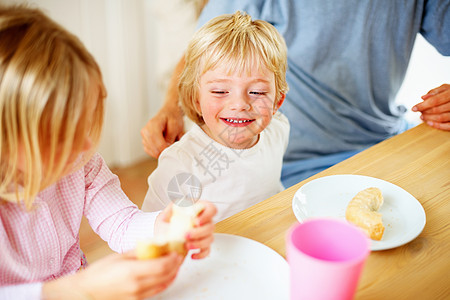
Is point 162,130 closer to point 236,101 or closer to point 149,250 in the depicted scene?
point 236,101

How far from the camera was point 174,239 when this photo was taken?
597mm

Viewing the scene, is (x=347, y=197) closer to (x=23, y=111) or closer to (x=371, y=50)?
(x=23, y=111)

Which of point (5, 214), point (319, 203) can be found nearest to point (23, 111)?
point (5, 214)

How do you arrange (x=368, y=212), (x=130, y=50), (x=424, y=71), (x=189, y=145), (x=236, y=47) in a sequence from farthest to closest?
(x=130, y=50) → (x=424, y=71) → (x=189, y=145) → (x=236, y=47) → (x=368, y=212)

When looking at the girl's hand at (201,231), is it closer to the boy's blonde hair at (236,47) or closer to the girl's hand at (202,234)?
the girl's hand at (202,234)

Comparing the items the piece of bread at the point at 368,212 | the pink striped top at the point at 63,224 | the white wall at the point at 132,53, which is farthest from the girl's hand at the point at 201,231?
the white wall at the point at 132,53

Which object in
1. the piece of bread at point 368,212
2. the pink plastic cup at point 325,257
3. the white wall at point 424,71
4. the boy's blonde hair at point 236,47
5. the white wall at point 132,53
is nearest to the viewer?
the pink plastic cup at point 325,257

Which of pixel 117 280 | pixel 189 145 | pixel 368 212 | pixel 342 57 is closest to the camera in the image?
pixel 117 280

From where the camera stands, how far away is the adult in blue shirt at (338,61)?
1.40m

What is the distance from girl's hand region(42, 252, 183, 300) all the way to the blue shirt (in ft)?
3.25

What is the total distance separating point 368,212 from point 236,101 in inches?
17.6

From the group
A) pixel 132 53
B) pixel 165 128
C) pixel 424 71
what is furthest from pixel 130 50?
pixel 424 71

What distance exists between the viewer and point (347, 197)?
86 centimetres

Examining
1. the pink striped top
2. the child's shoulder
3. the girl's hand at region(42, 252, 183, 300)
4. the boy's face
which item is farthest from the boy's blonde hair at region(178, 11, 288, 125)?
the girl's hand at region(42, 252, 183, 300)
